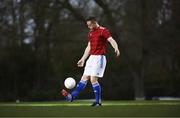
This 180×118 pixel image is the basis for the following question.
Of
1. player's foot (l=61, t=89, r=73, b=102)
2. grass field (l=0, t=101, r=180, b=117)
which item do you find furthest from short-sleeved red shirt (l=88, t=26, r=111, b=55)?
grass field (l=0, t=101, r=180, b=117)

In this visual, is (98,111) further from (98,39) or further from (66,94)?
(98,39)

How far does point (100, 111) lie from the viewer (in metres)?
11.9

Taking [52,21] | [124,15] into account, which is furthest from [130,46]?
[52,21]

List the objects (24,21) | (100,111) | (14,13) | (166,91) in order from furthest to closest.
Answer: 1. (166,91)
2. (24,21)
3. (14,13)
4. (100,111)

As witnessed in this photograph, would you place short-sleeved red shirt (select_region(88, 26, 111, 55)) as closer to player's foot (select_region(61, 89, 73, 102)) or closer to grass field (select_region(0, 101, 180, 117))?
player's foot (select_region(61, 89, 73, 102))

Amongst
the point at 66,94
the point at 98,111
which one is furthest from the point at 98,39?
the point at 98,111

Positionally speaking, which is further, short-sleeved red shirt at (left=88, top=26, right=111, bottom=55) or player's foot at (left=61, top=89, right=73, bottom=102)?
short-sleeved red shirt at (left=88, top=26, right=111, bottom=55)

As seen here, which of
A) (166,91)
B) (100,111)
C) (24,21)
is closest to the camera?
(100,111)

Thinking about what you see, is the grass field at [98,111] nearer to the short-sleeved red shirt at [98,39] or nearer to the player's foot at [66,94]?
the player's foot at [66,94]

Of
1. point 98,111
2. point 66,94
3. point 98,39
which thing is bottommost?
point 98,111

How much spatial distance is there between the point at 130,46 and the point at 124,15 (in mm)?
3061

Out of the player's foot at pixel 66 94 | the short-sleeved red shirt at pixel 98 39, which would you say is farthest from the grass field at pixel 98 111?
the short-sleeved red shirt at pixel 98 39

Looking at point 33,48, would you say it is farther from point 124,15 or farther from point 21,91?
point 124,15

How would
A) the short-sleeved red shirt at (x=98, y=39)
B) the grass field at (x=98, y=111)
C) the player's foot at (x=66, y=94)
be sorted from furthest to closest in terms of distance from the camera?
the short-sleeved red shirt at (x=98, y=39), the player's foot at (x=66, y=94), the grass field at (x=98, y=111)
